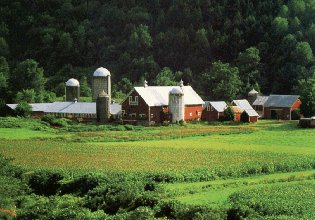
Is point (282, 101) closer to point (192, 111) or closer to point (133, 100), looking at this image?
point (192, 111)

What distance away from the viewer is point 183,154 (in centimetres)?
3650

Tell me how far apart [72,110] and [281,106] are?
19796 millimetres

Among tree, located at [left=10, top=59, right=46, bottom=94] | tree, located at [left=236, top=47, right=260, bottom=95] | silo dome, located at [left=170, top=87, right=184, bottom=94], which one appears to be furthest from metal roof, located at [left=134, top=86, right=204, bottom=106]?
tree, located at [left=10, top=59, right=46, bottom=94]

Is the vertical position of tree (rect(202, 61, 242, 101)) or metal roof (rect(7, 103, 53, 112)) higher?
tree (rect(202, 61, 242, 101))

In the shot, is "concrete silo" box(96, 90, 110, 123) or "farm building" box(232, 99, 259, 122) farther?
"farm building" box(232, 99, 259, 122)

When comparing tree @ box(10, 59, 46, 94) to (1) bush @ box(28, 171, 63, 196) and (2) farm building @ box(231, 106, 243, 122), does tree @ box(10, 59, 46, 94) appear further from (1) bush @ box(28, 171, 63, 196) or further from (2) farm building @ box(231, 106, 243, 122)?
(1) bush @ box(28, 171, 63, 196)

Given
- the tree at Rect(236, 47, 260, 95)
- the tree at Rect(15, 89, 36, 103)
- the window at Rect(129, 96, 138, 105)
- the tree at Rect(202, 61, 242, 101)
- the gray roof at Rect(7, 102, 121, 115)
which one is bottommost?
the gray roof at Rect(7, 102, 121, 115)

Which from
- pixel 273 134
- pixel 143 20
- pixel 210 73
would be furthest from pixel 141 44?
pixel 273 134

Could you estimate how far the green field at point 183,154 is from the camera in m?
28.2

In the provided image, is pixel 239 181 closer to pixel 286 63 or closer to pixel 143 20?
pixel 286 63

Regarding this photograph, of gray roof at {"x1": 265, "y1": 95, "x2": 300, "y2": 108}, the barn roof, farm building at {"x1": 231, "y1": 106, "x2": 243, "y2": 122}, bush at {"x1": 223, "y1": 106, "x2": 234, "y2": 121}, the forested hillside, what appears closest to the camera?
bush at {"x1": 223, "y1": 106, "x2": 234, "y2": 121}

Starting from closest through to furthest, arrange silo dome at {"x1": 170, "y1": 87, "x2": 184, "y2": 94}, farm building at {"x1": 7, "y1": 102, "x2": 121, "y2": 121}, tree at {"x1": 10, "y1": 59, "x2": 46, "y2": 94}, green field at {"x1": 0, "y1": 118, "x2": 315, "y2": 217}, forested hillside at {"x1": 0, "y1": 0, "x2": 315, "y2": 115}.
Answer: green field at {"x1": 0, "y1": 118, "x2": 315, "y2": 217} → silo dome at {"x1": 170, "y1": 87, "x2": 184, "y2": 94} → farm building at {"x1": 7, "y1": 102, "x2": 121, "y2": 121} → tree at {"x1": 10, "y1": 59, "x2": 46, "y2": 94} → forested hillside at {"x1": 0, "y1": 0, "x2": 315, "y2": 115}

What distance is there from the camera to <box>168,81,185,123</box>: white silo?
5869 centimetres

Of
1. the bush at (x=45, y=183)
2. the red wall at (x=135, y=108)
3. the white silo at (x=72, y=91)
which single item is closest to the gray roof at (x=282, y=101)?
the red wall at (x=135, y=108)
